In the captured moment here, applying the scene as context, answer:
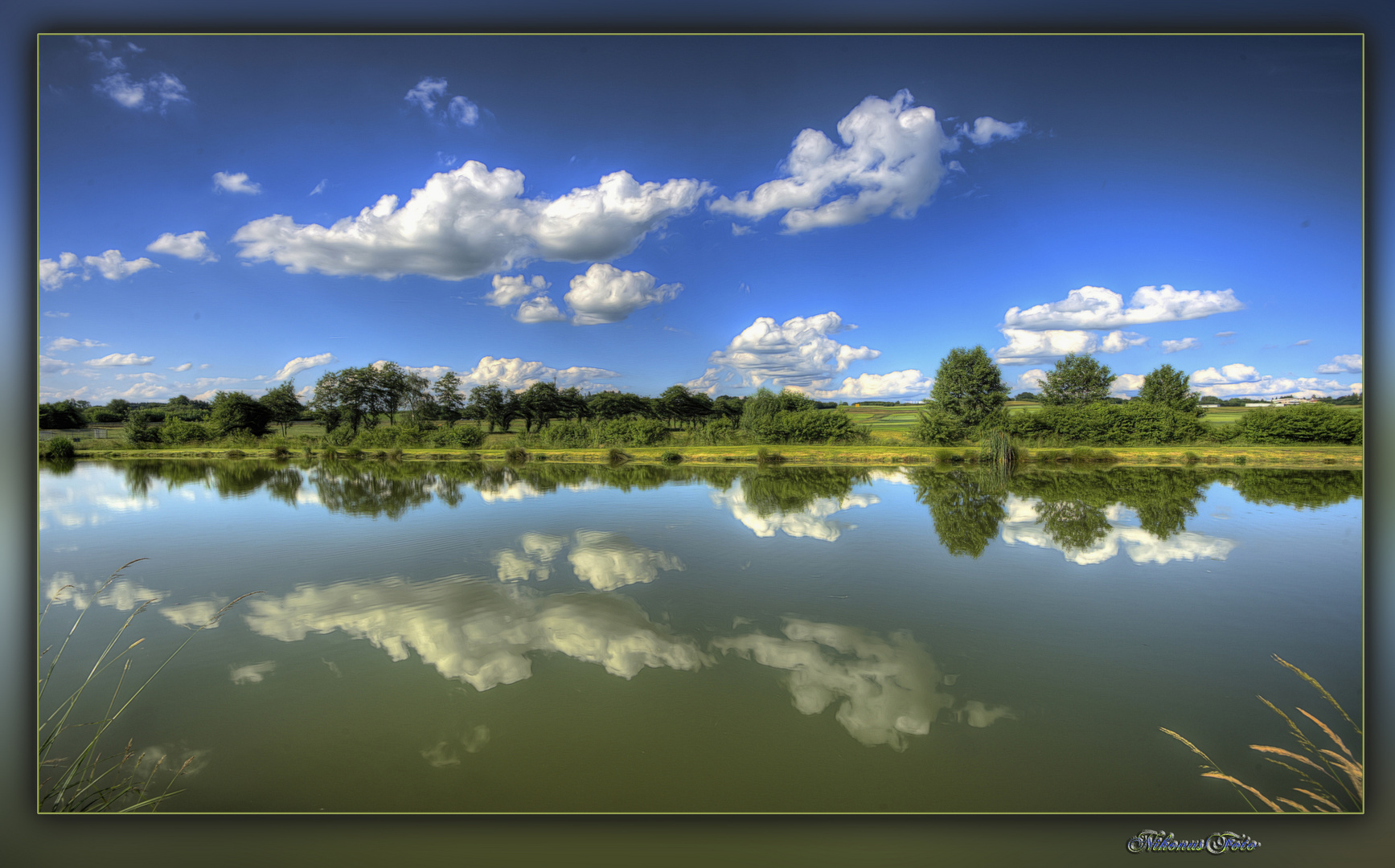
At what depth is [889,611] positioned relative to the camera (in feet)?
14.3

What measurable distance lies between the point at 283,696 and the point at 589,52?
14.1ft

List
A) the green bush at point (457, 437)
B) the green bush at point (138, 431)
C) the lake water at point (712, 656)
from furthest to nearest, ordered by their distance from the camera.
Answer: the green bush at point (457, 437)
the green bush at point (138, 431)
the lake water at point (712, 656)

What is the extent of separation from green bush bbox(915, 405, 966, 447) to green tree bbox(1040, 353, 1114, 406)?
129 inches

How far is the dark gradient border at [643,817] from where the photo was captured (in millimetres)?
2064

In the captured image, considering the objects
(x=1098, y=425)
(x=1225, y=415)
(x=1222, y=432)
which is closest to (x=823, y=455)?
(x=1098, y=425)

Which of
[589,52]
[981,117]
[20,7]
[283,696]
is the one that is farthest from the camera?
[981,117]

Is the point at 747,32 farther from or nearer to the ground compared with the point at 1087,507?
farther from the ground

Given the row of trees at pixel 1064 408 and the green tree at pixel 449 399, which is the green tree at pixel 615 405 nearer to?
the green tree at pixel 449 399

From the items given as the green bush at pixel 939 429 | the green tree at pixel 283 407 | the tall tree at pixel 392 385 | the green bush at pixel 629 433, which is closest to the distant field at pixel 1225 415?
the green bush at pixel 939 429

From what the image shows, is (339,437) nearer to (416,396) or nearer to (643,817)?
(416,396)

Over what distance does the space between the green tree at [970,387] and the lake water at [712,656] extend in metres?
12.1

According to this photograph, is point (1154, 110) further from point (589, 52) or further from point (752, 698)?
point (752, 698)

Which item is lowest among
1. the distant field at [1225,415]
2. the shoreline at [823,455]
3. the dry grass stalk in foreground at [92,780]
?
the dry grass stalk in foreground at [92,780]

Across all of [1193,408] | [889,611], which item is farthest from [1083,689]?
[1193,408]
